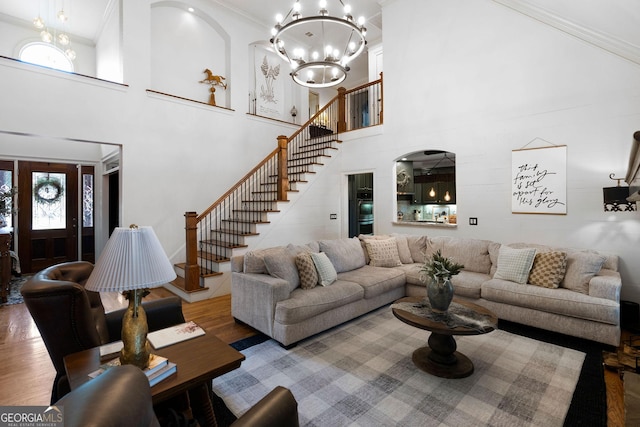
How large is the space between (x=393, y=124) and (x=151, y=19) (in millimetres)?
5120

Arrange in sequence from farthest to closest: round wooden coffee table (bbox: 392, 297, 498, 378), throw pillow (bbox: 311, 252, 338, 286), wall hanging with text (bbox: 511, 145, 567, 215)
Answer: wall hanging with text (bbox: 511, 145, 567, 215) → throw pillow (bbox: 311, 252, 338, 286) → round wooden coffee table (bbox: 392, 297, 498, 378)

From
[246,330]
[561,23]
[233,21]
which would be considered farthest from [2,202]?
[561,23]

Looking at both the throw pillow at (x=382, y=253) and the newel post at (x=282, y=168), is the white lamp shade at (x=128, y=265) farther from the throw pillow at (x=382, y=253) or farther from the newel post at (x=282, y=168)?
the newel post at (x=282, y=168)

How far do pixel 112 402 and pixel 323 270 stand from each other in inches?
112

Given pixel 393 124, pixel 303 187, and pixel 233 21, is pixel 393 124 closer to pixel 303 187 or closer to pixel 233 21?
pixel 303 187

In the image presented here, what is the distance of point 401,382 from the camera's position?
2.38 metres

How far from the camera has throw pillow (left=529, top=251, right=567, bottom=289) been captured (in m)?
3.38

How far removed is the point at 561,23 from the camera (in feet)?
13.2

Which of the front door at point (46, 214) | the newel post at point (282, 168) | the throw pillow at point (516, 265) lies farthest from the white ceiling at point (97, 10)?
the throw pillow at point (516, 265)

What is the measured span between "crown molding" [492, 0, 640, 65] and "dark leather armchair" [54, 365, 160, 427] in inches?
217

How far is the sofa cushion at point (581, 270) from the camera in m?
3.25

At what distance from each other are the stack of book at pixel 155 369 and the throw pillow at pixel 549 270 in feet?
12.3

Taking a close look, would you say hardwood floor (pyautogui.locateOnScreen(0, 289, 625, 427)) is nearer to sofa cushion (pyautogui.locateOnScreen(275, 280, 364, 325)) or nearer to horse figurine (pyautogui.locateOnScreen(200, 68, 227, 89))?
sofa cushion (pyautogui.locateOnScreen(275, 280, 364, 325))

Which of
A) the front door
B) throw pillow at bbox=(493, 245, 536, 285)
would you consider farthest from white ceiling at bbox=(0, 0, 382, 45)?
throw pillow at bbox=(493, 245, 536, 285)
